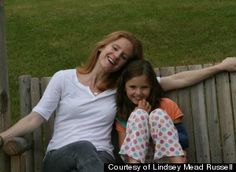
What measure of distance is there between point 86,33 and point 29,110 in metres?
6.59

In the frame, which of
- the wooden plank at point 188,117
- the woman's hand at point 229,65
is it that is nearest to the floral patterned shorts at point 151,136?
the wooden plank at point 188,117

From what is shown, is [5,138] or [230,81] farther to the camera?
[230,81]

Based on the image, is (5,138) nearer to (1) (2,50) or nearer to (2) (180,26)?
(1) (2,50)

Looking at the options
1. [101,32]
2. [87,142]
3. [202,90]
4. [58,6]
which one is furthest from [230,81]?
[58,6]

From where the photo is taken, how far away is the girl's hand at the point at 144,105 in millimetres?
4361

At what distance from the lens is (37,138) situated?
4.85 metres

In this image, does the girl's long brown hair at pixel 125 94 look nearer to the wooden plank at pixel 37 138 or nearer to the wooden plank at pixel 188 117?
the wooden plank at pixel 188 117

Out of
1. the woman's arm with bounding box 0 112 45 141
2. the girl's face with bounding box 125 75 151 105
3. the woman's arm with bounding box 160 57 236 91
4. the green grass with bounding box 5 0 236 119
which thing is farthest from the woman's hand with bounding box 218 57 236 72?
the green grass with bounding box 5 0 236 119

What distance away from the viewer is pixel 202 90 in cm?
479

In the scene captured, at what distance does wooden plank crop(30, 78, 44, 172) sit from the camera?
15.9 ft

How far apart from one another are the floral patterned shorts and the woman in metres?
0.28

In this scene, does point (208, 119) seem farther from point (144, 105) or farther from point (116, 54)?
point (116, 54)

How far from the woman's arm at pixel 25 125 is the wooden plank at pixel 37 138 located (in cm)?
36

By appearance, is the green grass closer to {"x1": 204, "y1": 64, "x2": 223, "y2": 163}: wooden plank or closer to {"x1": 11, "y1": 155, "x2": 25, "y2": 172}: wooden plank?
{"x1": 11, "y1": 155, "x2": 25, "y2": 172}: wooden plank
